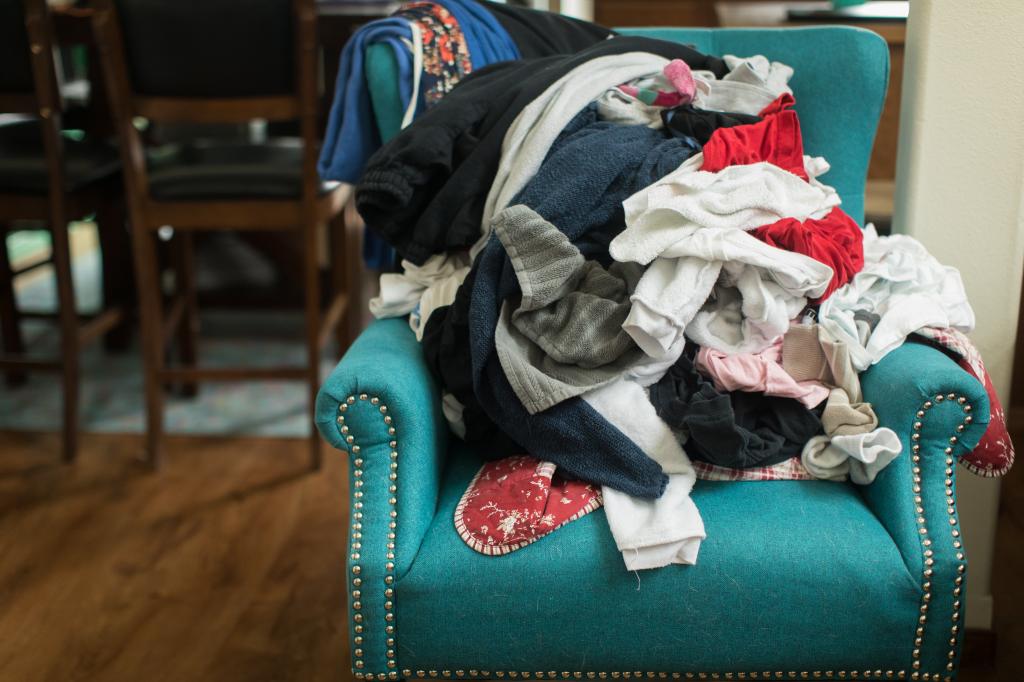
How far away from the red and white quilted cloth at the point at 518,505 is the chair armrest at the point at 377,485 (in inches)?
2.8

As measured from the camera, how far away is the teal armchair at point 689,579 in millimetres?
1310

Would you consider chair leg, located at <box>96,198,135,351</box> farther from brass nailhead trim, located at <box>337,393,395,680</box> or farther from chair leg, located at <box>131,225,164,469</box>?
brass nailhead trim, located at <box>337,393,395,680</box>

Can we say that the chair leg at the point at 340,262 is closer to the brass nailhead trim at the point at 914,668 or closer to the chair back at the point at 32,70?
the chair back at the point at 32,70

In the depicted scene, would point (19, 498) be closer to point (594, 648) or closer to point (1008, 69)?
point (594, 648)

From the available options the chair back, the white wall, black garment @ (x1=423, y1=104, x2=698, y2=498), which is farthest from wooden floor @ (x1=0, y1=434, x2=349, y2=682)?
the white wall

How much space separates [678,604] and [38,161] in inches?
75.4

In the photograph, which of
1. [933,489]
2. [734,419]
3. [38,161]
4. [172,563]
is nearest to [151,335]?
[38,161]

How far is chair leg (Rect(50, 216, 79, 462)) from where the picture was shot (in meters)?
2.46

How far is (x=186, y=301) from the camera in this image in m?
2.84

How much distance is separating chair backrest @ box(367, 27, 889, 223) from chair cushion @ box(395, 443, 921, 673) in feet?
2.43

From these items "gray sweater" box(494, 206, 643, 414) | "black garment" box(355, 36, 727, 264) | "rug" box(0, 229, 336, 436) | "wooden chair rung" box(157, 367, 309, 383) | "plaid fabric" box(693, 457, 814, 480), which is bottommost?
"rug" box(0, 229, 336, 436)

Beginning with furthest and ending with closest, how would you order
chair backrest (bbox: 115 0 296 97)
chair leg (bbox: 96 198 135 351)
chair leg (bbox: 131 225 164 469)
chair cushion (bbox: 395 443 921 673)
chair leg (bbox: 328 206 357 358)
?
chair leg (bbox: 96 198 135 351) → chair leg (bbox: 328 206 357 358) → chair leg (bbox: 131 225 164 469) → chair backrest (bbox: 115 0 296 97) → chair cushion (bbox: 395 443 921 673)

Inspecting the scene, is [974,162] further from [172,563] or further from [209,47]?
[172,563]

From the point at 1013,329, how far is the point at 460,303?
926mm
